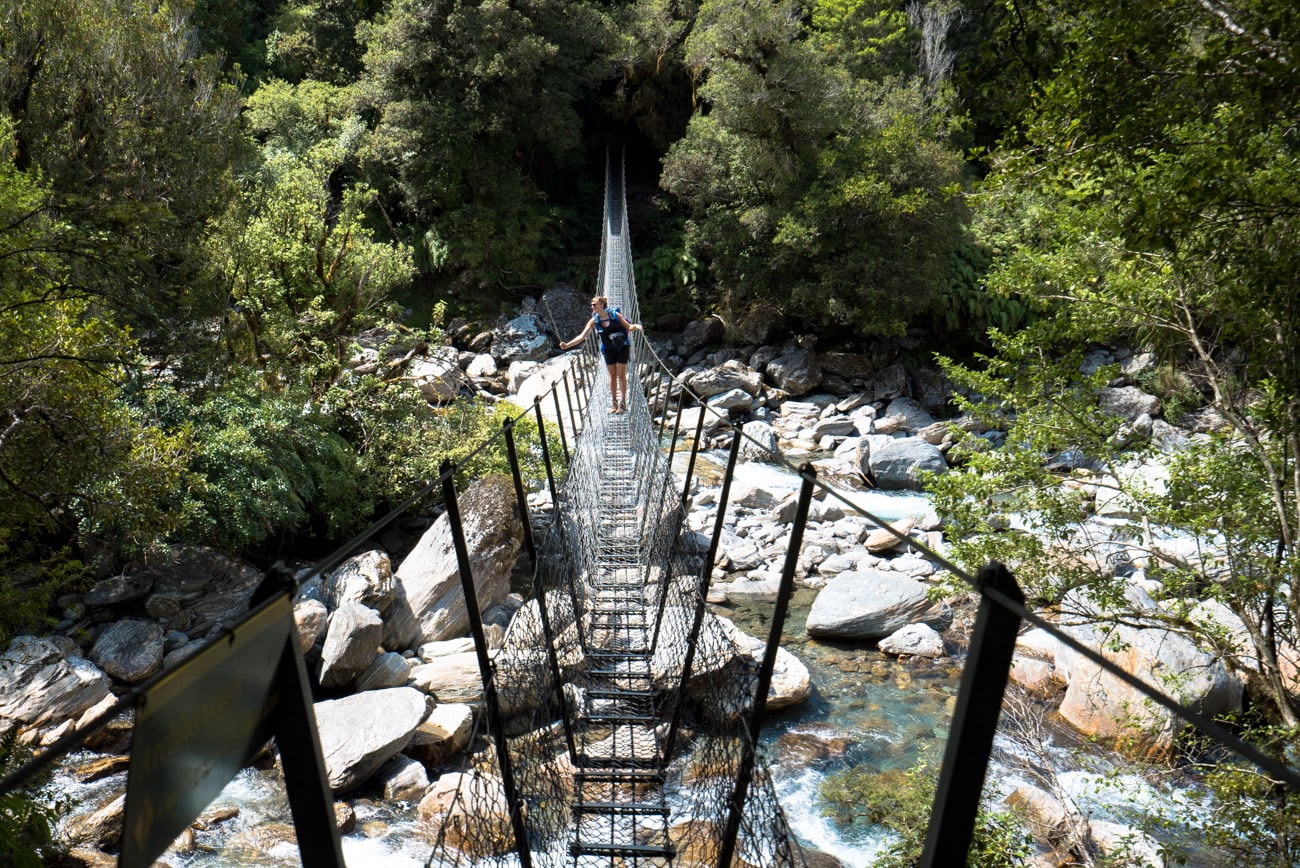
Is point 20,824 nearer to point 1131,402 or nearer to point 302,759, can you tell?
point 302,759

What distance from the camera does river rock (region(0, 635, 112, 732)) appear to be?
3680 mm

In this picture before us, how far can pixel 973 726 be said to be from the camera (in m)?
0.73

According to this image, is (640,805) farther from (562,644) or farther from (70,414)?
(70,414)

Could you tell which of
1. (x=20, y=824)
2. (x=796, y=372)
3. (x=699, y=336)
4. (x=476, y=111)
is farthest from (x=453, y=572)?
(x=476, y=111)

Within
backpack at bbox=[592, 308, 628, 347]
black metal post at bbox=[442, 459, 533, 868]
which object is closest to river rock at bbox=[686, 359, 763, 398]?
backpack at bbox=[592, 308, 628, 347]

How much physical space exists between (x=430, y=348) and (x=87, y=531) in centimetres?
402

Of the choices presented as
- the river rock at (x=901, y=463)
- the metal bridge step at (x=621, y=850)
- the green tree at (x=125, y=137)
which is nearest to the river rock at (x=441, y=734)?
the metal bridge step at (x=621, y=850)

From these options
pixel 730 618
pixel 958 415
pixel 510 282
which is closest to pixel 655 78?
pixel 510 282

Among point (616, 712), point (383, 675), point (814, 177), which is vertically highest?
point (814, 177)

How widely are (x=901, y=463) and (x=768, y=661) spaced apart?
7088 millimetres

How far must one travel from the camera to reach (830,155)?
999 centimetres

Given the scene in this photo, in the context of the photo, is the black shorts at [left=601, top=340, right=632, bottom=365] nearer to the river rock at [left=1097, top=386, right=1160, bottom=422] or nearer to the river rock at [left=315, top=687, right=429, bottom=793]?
the river rock at [left=315, top=687, right=429, bottom=793]

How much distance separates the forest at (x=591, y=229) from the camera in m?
2.37

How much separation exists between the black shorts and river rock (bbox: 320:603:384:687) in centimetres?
204
